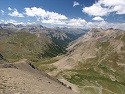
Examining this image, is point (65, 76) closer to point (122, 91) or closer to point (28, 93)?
point (122, 91)

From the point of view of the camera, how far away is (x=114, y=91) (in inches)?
6437

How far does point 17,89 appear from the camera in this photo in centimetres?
3831

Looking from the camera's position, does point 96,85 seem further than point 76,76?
No

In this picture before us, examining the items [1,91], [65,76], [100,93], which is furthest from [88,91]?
[1,91]

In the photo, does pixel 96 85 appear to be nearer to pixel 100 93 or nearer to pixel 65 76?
pixel 100 93

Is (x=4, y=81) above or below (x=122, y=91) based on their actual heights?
above

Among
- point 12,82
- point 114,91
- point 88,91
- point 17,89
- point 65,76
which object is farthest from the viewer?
point 65,76

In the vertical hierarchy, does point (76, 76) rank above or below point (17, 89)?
below

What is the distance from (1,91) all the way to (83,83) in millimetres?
138027

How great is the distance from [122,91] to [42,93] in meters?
138

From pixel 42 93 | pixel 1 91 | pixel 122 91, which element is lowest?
pixel 122 91

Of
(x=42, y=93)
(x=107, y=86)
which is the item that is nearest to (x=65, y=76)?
(x=107, y=86)

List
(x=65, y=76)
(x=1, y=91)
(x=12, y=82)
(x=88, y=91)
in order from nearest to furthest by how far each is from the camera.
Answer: (x=1, y=91) → (x=12, y=82) → (x=88, y=91) → (x=65, y=76)

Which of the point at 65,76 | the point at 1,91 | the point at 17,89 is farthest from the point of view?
the point at 65,76
